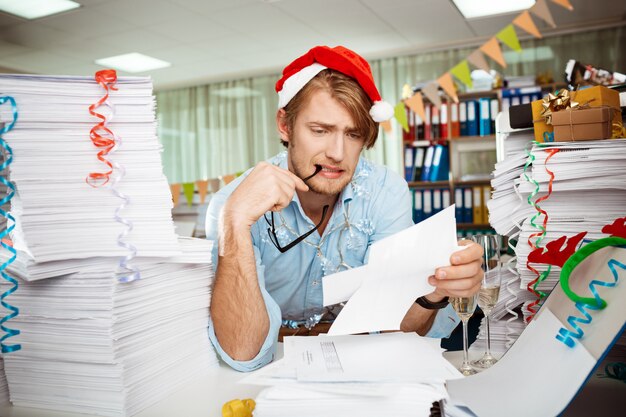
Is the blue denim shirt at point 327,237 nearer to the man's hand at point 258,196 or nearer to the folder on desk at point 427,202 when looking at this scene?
the man's hand at point 258,196

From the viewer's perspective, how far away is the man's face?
1.38m

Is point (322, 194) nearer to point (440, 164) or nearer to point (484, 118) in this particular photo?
point (440, 164)

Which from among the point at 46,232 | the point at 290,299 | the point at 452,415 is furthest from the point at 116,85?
the point at 290,299

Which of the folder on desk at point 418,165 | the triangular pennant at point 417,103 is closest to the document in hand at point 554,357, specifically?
the triangular pennant at point 417,103

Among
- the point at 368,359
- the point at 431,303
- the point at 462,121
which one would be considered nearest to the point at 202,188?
the point at 462,121

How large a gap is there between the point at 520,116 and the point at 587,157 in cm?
19

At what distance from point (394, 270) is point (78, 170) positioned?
50cm

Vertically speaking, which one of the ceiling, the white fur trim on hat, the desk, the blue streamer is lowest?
the desk

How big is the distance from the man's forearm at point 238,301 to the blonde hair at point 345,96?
54cm

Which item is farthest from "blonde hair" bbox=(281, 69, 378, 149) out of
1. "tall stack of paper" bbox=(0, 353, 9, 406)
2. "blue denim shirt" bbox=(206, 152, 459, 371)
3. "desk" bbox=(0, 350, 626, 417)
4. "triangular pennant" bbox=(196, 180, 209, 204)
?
"triangular pennant" bbox=(196, 180, 209, 204)

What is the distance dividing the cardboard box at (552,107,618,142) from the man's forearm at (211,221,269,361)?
64 cm

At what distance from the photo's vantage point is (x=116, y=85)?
2.51 feet

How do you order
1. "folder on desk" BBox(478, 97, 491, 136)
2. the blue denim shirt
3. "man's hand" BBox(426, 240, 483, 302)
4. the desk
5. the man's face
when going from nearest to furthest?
the desk
"man's hand" BBox(426, 240, 483, 302)
the man's face
the blue denim shirt
"folder on desk" BBox(478, 97, 491, 136)

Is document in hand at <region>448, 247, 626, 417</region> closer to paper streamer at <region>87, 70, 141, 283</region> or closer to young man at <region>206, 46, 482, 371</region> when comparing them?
young man at <region>206, 46, 482, 371</region>
